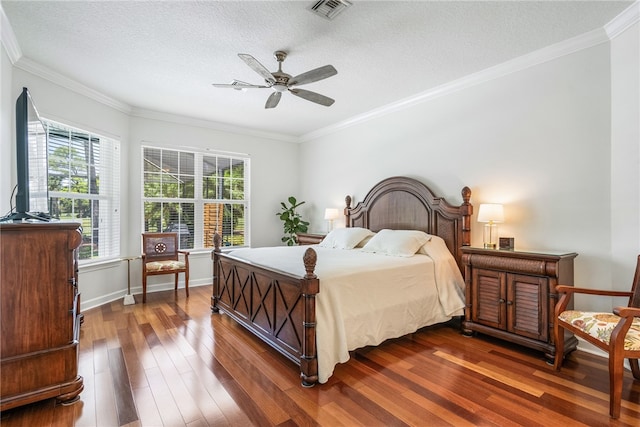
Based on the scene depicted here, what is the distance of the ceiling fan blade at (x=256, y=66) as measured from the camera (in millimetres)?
2423

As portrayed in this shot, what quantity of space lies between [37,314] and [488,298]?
11.8ft

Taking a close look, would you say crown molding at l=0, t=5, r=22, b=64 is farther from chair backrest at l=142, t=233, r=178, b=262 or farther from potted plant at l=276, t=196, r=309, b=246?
potted plant at l=276, t=196, r=309, b=246

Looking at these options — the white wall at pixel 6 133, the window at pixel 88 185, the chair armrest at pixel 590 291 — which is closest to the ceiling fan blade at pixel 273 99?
the white wall at pixel 6 133

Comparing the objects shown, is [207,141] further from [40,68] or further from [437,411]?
[437,411]

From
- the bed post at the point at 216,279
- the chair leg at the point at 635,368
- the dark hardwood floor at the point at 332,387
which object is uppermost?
the bed post at the point at 216,279

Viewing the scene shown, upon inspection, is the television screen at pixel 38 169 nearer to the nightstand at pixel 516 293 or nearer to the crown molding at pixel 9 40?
the crown molding at pixel 9 40

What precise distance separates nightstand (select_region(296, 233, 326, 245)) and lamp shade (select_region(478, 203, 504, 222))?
2.53 m

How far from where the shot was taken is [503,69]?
326cm

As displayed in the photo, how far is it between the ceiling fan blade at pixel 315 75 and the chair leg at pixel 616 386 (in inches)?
109

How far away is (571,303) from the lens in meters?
2.73

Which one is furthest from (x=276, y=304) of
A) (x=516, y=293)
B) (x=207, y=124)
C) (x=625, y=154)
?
(x=207, y=124)

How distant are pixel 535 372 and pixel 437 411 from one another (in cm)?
105

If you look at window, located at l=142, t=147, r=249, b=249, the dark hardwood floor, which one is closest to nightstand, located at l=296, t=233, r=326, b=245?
window, located at l=142, t=147, r=249, b=249

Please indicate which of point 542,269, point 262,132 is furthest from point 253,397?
point 262,132
